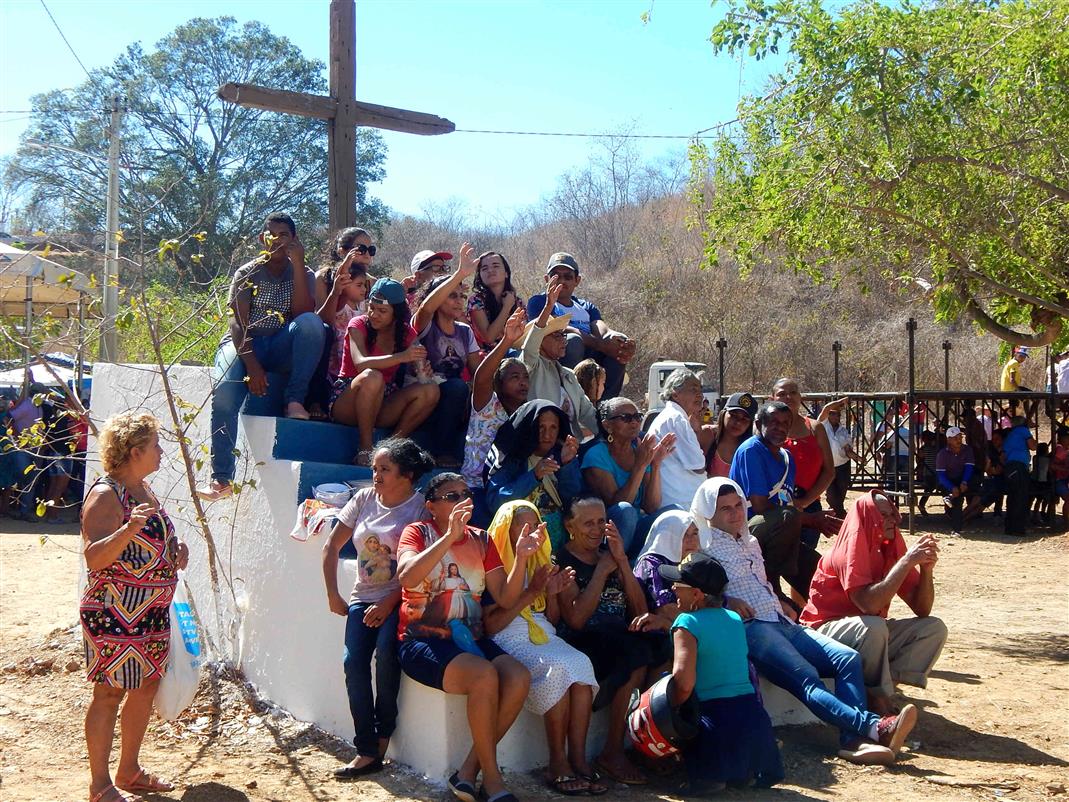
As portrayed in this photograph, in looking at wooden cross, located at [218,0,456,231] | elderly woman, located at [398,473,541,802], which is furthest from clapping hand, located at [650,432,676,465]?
wooden cross, located at [218,0,456,231]

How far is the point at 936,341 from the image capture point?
1218 inches

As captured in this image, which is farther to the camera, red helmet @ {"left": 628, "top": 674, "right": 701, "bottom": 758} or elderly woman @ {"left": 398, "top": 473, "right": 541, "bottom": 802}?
red helmet @ {"left": 628, "top": 674, "right": 701, "bottom": 758}

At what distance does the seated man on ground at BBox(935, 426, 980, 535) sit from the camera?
15680 mm

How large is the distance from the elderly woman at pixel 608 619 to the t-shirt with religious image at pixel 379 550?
2.71 feet

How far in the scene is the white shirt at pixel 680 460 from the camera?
22.6 feet

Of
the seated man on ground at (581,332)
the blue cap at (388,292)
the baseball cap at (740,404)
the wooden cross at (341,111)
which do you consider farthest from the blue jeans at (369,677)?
the wooden cross at (341,111)

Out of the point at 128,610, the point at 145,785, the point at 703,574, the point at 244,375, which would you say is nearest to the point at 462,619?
the point at 703,574

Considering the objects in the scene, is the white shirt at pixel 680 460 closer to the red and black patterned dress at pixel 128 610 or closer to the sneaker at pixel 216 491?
the sneaker at pixel 216 491

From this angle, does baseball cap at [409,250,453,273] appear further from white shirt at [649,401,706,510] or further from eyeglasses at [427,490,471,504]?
eyeglasses at [427,490,471,504]

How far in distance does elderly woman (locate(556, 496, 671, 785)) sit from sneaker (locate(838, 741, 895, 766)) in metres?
1.05

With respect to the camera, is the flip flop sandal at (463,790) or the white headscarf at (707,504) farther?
the white headscarf at (707,504)

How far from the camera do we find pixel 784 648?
5895mm

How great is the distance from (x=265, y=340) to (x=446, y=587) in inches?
99.6

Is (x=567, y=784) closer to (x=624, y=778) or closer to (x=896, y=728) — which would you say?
(x=624, y=778)
